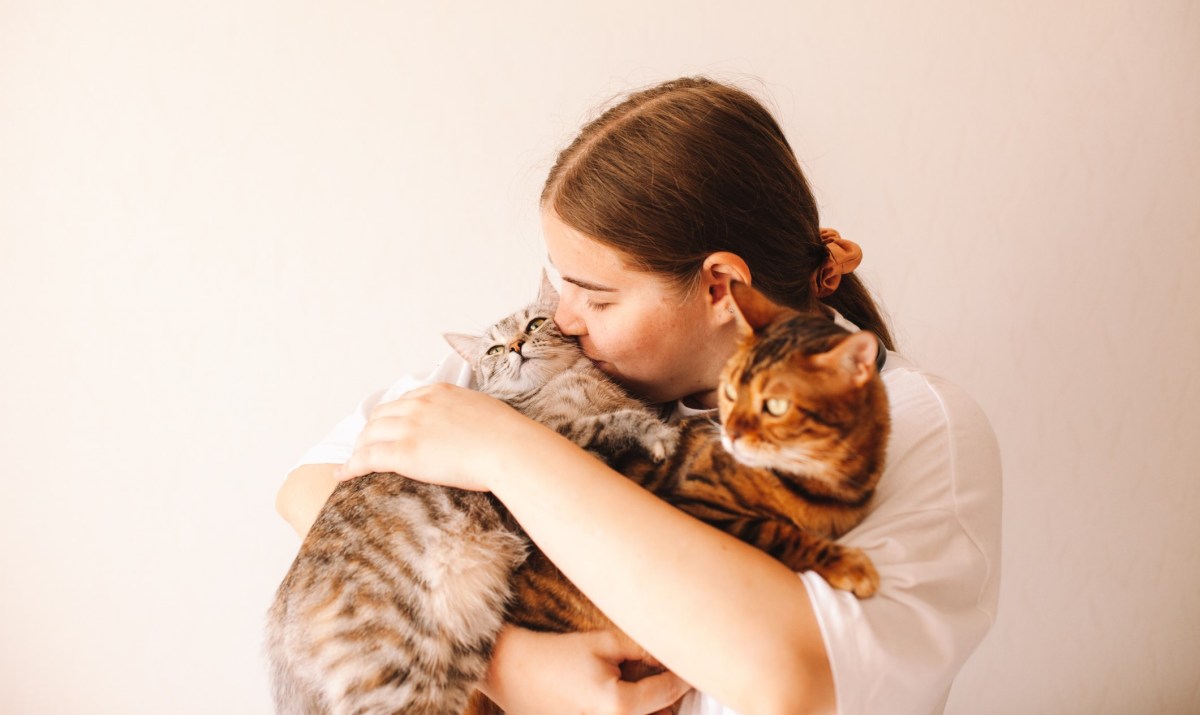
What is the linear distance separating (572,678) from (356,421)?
78 cm

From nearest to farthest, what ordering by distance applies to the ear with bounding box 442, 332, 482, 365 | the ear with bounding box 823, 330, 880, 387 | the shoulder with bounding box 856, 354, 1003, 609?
the ear with bounding box 823, 330, 880, 387 < the shoulder with bounding box 856, 354, 1003, 609 < the ear with bounding box 442, 332, 482, 365

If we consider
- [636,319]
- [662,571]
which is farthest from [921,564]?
[636,319]

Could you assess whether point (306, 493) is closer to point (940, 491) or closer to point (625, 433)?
point (625, 433)

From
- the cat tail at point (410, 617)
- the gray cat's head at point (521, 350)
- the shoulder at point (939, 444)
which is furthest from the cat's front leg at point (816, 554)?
the gray cat's head at point (521, 350)

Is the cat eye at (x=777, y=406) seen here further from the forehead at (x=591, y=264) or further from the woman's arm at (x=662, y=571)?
the forehead at (x=591, y=264)

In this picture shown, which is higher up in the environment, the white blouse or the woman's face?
the woman's face

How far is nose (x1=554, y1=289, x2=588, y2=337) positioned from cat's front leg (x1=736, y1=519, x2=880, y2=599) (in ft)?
2.29

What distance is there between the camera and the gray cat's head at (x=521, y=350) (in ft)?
5.73

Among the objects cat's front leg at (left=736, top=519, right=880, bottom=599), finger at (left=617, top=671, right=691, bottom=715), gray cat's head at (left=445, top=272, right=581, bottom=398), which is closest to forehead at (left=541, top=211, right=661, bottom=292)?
gray cat's head at (left=445, top=272, right=581, bottom=398)

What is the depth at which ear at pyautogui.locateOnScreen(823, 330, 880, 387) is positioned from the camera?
927 mm

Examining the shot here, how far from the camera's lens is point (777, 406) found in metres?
1.02

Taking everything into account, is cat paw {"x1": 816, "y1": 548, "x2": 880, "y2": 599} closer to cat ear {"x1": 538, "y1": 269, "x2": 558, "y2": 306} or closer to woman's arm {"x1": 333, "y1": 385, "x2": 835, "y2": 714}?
woman's arm {"x1": 333, "y1": 385, "x2": 835, "y2": 714}

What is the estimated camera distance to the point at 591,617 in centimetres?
127

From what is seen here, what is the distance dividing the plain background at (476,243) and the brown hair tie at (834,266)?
0.50m
